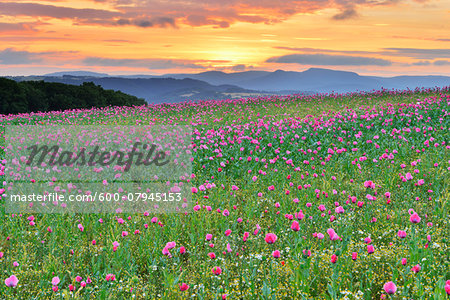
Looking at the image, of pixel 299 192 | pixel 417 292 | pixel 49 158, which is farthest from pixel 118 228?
pixel 49 158

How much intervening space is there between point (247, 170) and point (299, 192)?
2.15m

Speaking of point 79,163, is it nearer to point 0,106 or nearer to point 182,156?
point 182,156

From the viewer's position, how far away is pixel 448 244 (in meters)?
4.83

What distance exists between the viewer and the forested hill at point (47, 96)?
2820 cm

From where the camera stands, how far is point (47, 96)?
32.5 meters

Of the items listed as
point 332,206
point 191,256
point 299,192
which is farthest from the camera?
point 299,192

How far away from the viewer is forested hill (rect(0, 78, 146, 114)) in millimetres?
28203
